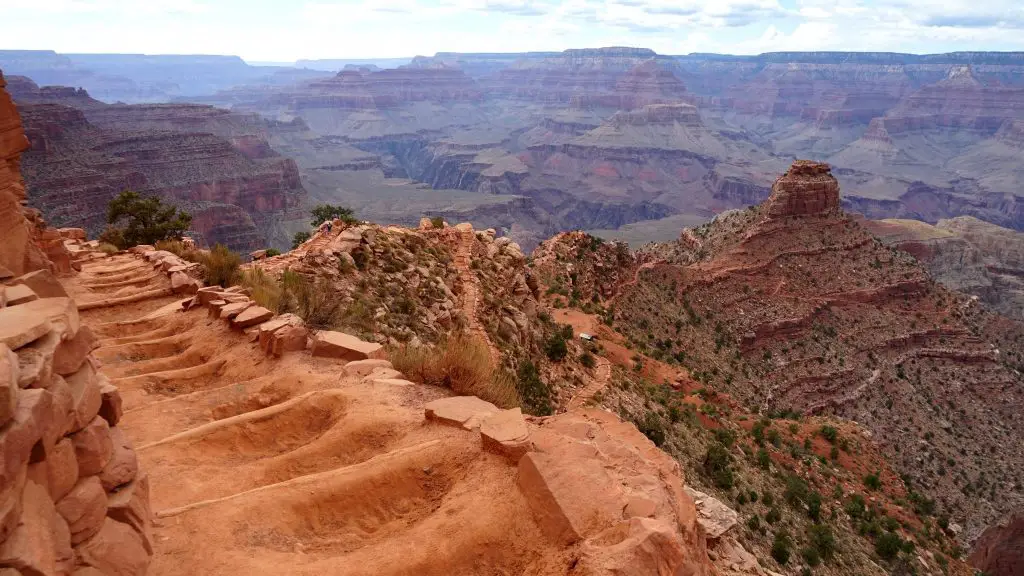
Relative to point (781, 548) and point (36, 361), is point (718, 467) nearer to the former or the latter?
point (781, 548)

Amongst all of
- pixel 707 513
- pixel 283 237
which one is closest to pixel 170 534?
pixel 707 513

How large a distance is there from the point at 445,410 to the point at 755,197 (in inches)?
6444

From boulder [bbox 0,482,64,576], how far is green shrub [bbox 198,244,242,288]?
10.6 m

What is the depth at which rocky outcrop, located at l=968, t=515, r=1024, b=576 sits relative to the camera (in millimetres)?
26311

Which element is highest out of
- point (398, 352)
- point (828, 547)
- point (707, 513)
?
point (398, 352)

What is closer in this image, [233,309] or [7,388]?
[7,388]

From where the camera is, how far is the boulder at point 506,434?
634 cm

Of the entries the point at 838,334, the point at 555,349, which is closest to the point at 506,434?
the point at 555,349

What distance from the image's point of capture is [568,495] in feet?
18.5

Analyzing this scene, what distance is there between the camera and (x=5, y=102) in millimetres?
8891

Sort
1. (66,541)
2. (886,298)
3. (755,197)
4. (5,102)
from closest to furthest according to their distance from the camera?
(66,541), (5,102), (886,298), (755,197)

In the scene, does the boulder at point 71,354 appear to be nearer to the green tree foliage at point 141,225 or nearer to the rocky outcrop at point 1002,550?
the green tree foliage at point 141,225

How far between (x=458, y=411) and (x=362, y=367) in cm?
238

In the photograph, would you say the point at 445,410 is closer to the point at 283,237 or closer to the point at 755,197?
the point at 283,237
